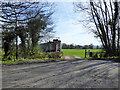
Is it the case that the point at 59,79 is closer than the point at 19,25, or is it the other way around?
the point at 59,79

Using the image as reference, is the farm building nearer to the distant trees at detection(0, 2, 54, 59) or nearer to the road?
the distant trees at detection(0, 2, 54, 59)

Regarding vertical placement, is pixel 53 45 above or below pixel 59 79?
above

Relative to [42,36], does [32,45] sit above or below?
below

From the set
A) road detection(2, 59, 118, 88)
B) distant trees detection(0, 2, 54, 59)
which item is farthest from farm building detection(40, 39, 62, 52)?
road detection(2, 59, 118, 88)

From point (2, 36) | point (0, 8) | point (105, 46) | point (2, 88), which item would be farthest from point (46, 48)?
point (2, 88)

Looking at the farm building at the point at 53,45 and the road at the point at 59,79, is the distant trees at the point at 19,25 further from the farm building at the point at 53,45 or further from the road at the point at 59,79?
the road at the point at 59,79

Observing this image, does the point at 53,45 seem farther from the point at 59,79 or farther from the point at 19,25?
the point at 59,79

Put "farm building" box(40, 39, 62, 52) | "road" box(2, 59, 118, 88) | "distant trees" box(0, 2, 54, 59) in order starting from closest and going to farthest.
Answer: "road" box(2, 59, 118, 88) < "distant trees" box(0, 2, 54, 59) < "farm building" box(40, 39, 62, 52)

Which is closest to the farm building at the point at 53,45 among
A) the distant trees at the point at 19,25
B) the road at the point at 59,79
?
the distant trees at the point at 19,25

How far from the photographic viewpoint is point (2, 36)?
33.4 ft

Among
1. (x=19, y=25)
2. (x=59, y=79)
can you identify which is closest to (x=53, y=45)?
(x=19, y=25)

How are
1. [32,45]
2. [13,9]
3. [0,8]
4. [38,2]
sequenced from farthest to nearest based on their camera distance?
1. [32,45]
2. [38,2]
3. [13,9]
4. [0,8]

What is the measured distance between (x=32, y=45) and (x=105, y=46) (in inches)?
385

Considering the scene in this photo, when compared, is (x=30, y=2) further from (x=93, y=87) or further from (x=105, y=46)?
(x=105, y=46)
